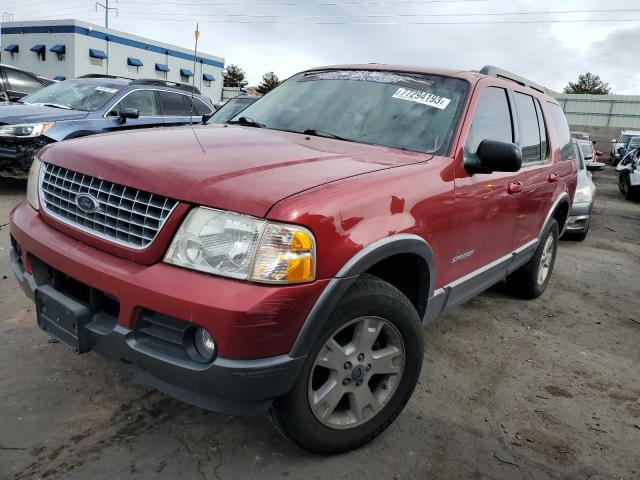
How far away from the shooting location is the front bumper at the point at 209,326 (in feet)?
5.94

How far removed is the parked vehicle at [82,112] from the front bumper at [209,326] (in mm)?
5535

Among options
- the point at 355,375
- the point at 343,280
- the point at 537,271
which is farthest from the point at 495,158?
the point at 537,271

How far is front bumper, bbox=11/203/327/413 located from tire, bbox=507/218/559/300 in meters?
3.18

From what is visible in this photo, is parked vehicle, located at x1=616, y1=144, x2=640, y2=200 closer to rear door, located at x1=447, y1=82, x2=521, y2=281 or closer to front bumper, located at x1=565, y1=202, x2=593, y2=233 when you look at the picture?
front bumper, located at x1=565, y1=202, x2=593, y2=233

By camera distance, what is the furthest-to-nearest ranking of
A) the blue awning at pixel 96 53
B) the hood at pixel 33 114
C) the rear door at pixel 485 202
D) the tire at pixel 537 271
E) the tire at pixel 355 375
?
the blue awning at pixel 96 53, the hood at pixel 33 114, the tire at pixel 537 271, the rear door at pixel 485 202, the tire at pixel 355 375

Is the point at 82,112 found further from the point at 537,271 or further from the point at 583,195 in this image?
the point at 583,195

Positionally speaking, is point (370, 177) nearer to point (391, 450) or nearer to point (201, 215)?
point (201, 215)

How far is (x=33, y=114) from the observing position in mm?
6945

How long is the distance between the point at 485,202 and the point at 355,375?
1402 mm

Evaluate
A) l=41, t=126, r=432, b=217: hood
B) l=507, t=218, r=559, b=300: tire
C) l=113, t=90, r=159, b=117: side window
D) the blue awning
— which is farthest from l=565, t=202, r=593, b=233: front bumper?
the blue awning

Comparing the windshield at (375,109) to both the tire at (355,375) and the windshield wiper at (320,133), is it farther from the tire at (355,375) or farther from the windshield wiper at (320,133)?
the tire at (355,375)

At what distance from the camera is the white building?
3397 cm

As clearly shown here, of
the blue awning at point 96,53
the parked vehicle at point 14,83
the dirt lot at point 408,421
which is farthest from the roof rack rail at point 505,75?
the blue awning at point 96,53

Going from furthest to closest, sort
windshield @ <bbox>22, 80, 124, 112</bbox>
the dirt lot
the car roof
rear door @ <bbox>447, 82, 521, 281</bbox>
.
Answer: windshield @ <bbox>22, 80, 124, 112</bbox>, the car roof, rear door @ <bbox>447, 82, 521, 281</bbox>, the dirt lot
